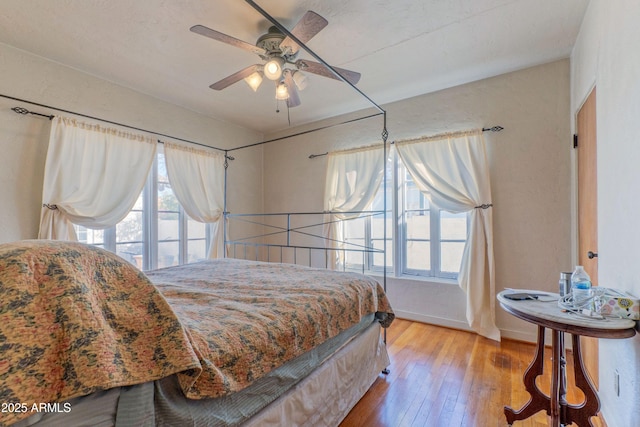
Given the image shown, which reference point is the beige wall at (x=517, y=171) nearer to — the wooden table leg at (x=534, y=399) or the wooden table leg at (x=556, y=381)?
the wooden table leg at (x=534, y=399)

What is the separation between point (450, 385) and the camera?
6.62ft

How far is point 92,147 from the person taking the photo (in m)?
2.72

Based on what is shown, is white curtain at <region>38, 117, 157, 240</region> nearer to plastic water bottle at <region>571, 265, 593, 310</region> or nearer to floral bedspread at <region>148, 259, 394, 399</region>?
floral bedspread at <region>148, 259, 394, 399</region>

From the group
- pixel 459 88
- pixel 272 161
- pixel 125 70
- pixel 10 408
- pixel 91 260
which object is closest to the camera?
pixel 10 408

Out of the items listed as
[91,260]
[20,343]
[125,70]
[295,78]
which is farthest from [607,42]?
[125,70]

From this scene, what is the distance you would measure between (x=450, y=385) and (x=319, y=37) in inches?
110

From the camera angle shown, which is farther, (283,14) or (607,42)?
(283,14)

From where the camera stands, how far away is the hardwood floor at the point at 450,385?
168cm

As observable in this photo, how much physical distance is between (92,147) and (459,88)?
3.79 metres

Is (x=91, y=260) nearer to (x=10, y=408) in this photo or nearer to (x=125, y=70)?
(x=10, y=408)

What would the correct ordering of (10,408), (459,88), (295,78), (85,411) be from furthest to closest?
(459,88)
(295,78)
(85,411)
(10,408)

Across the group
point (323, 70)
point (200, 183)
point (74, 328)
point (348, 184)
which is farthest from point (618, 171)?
point (200, 183)

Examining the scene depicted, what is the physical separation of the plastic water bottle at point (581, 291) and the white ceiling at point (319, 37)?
70.5 inches

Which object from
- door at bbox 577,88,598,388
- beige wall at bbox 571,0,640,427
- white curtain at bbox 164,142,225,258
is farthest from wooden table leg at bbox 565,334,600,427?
white curtain at bbox 164,142,225,258
